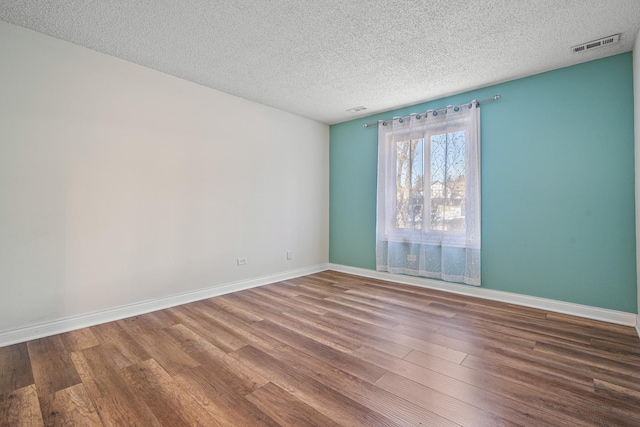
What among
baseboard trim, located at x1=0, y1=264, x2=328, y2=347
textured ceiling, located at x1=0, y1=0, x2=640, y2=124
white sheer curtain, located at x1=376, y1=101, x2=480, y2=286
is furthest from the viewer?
white sheer curtain, located at x1=376, y1=101, x2=480, y2=286

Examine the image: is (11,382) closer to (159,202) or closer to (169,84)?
(159,202)

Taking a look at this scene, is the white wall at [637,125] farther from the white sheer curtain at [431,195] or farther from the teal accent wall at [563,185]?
the white sheer curtain at [431,195]

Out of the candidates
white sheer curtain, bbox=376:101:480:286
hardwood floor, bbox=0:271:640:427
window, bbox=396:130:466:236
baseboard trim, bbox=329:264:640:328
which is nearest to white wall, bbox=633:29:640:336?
baseboard trim, bbox=329:264:640:328

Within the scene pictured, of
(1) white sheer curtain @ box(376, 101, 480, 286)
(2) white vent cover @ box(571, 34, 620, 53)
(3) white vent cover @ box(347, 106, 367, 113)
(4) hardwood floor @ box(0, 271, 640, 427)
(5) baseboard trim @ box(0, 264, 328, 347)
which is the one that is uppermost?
(3) white vent cover @ box(347, 106, 367, 113)

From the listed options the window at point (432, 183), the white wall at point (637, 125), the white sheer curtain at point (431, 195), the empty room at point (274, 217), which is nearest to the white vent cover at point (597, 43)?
the empty room at point (274, 217)

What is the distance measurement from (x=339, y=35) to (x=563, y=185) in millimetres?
2716

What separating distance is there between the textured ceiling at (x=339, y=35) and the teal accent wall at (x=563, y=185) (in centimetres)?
28

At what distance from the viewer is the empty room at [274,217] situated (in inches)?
68.0

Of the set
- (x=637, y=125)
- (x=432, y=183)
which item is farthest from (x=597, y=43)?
(x=432, y=183)

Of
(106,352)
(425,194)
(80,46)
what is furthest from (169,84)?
(425,194)

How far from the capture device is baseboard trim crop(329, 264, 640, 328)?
2.65 metres

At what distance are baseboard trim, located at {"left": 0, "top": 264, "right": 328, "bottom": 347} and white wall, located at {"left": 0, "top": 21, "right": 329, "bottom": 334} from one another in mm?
55

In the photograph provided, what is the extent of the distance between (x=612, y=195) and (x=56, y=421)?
14.7 feet

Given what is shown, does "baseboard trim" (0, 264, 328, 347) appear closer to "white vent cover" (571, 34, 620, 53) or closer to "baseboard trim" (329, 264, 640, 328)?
"baseboard trim" (329, 264, 640, 328)
